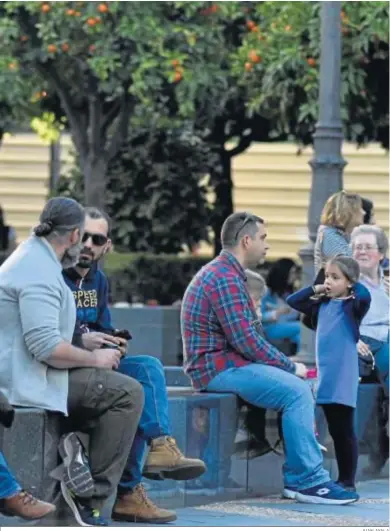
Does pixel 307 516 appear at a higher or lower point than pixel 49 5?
lower

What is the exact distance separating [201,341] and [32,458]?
1752 mm

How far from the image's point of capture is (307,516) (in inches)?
369

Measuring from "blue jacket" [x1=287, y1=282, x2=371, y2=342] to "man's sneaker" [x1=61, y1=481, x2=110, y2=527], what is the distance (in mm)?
2531

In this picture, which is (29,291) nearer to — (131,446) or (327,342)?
(131,446)

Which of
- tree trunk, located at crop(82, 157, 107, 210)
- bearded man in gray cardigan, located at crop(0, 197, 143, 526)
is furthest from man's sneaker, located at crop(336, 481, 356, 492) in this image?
tree trunk, located at crop(82, 157, 107, 210)

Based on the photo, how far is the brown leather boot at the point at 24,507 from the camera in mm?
7910

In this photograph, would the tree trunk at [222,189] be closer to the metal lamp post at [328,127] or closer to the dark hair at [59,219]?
the metal lamp post at [328,127]

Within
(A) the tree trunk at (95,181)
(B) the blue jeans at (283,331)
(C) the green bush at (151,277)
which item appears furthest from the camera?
(C) the green bush at (151,277)

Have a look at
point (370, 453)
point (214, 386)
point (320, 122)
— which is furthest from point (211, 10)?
point (214, 386)

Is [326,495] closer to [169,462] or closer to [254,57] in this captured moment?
[169,462]

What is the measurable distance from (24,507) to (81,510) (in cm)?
47

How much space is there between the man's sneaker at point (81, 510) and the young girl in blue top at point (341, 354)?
2300 mm

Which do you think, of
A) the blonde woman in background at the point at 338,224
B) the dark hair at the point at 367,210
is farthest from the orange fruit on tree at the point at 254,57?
the blonde woman in background at the point at 338,224

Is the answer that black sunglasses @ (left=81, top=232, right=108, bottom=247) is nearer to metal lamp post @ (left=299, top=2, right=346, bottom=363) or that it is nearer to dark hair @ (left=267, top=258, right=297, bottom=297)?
metal lamp post @ (left=299, top=2, right=346, bottom=363)
